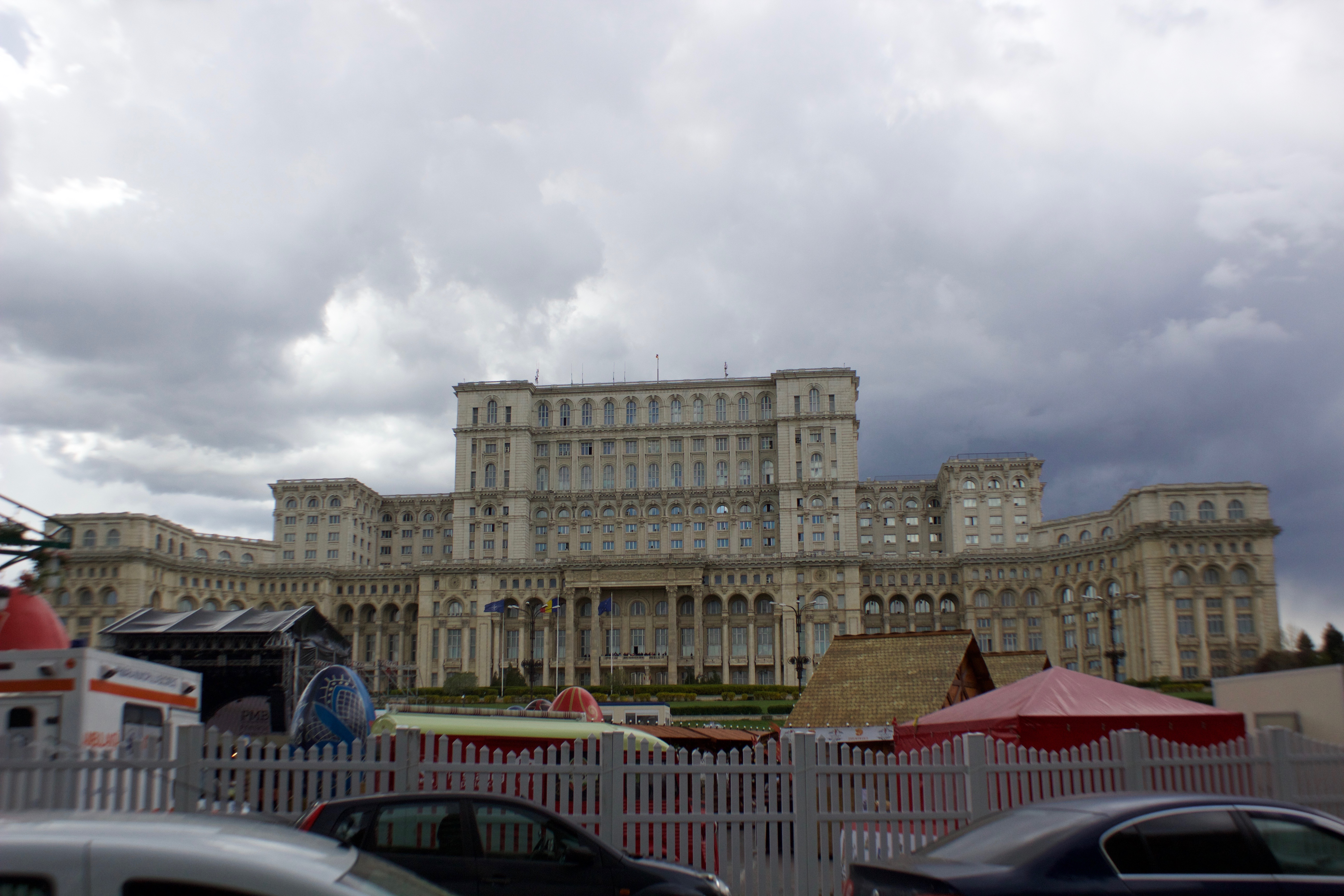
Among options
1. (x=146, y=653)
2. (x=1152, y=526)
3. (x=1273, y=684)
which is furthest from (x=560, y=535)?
(x=1273, y=684)

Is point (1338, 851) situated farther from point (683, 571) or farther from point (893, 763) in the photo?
point (683, 571)

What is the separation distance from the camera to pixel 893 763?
12336 millimetres

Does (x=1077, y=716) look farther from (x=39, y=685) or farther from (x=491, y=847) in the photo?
(x=39, y=685)

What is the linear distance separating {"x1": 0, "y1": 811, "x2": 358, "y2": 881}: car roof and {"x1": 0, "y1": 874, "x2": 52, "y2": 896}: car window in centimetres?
13

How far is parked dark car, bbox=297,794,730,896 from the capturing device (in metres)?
9.19

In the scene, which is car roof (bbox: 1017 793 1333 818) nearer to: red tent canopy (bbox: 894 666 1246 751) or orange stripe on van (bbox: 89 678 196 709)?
red tent canopy (bbox: 894 666 1246 751)

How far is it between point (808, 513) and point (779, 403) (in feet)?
41.6

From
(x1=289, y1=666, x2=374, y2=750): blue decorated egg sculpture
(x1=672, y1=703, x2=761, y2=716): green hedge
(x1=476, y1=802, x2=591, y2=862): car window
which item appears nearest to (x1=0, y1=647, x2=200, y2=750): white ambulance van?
(x1=289, y1=666, x2=374, y2=750): blue decorated egg sculpture

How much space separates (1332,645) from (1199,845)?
62478mm

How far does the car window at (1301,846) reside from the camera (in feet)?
25.7

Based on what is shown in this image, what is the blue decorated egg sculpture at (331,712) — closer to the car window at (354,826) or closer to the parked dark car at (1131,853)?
the car window at (354,826)

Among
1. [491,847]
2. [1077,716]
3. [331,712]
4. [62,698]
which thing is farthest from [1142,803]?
[62,698]

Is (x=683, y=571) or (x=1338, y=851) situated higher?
(x=683, y=571)

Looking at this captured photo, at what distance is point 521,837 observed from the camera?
937cm
